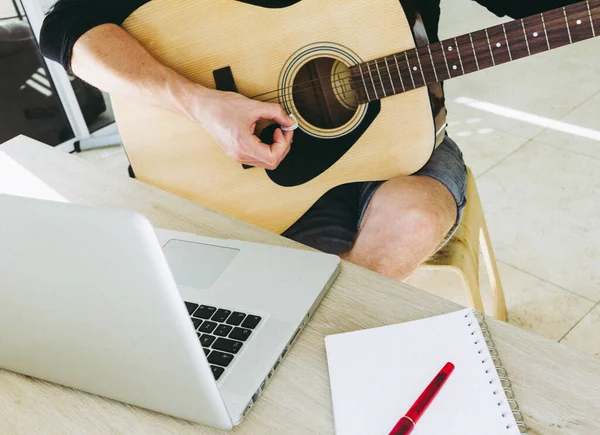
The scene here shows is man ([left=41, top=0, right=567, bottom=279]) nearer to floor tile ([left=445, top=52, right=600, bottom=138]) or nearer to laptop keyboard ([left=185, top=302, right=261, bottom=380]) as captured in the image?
Result: laptop keyboard ([left=185, top=302, right=261, bottom=380])

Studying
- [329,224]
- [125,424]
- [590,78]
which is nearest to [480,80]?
[590,78]

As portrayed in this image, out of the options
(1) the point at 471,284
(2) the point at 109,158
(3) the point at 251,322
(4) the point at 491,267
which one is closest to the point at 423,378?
(3) the point at 251,322

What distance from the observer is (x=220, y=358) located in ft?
2.00

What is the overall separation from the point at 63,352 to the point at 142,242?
0.21 metres

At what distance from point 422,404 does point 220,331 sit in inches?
8.9

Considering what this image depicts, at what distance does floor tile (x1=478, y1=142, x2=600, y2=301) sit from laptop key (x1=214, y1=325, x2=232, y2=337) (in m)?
1.18

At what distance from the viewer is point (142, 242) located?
→ 423 millimetres

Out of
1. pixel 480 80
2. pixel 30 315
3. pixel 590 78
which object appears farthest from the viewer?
pixel 480 80

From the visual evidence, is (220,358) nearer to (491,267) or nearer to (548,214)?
(491,267)

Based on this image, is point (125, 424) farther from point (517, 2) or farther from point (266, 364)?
point (517, 2)

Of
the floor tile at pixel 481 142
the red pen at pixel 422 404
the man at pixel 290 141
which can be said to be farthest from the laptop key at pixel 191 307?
the floor tile at pixel 481 142

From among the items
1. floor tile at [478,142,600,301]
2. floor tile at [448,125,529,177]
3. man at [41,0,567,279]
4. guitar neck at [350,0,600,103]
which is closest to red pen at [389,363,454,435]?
man at [41,0,567,279]

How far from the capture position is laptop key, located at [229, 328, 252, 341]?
0.63m

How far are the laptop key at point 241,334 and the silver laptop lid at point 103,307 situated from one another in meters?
0.10
